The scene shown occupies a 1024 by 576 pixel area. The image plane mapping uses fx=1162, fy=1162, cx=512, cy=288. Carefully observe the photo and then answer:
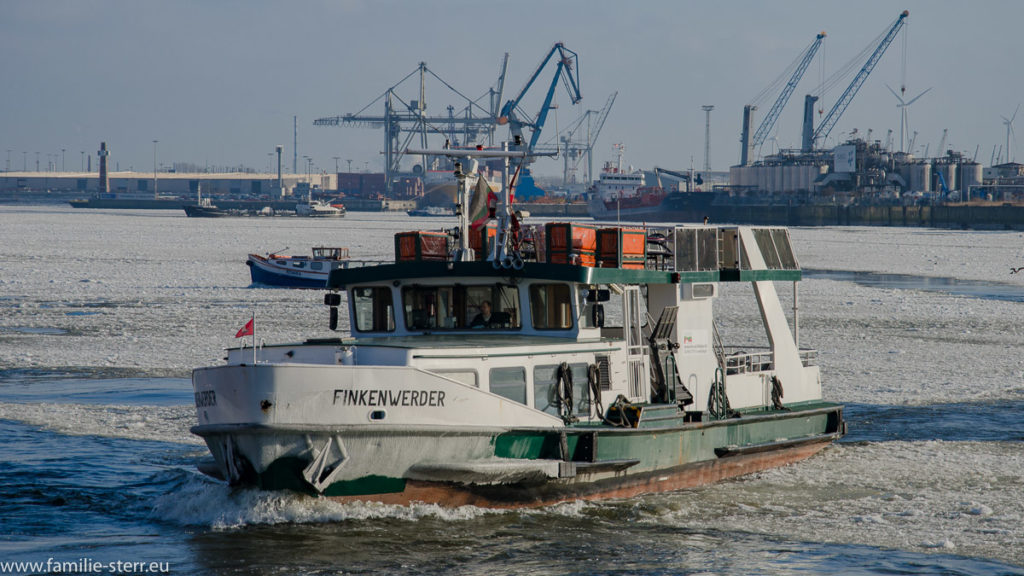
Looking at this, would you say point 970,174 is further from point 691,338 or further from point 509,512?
point 509,512

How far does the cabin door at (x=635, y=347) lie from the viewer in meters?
15.7

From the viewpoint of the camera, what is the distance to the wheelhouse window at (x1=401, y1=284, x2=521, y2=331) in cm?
1527

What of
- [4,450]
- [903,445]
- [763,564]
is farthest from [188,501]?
[903,445]

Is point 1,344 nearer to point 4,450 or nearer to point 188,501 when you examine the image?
point 4,450

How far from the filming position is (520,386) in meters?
14.1

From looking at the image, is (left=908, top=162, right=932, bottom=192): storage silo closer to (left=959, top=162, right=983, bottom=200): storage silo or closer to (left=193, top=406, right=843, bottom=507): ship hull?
(left=959, top=162, right=983, bottom=200): storage silo

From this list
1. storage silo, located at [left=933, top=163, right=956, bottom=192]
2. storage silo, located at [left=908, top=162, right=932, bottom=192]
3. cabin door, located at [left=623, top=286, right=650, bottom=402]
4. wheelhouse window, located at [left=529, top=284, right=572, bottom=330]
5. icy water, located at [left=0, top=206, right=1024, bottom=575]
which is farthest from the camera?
storage silo, located at [left=933, top=163, right=956, bottom=192]

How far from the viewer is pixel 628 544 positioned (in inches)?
518

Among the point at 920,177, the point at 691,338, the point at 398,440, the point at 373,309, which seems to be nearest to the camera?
the point at 398,440

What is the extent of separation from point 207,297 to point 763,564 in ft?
95.3

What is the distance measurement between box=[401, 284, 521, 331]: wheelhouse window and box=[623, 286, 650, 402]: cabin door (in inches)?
63.3

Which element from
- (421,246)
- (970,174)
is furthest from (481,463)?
(970,174)

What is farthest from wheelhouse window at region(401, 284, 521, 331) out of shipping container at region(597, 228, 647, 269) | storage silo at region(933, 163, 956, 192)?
storage silo at region(933, 163, 956, 192)

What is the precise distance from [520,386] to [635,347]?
2.24 meters
